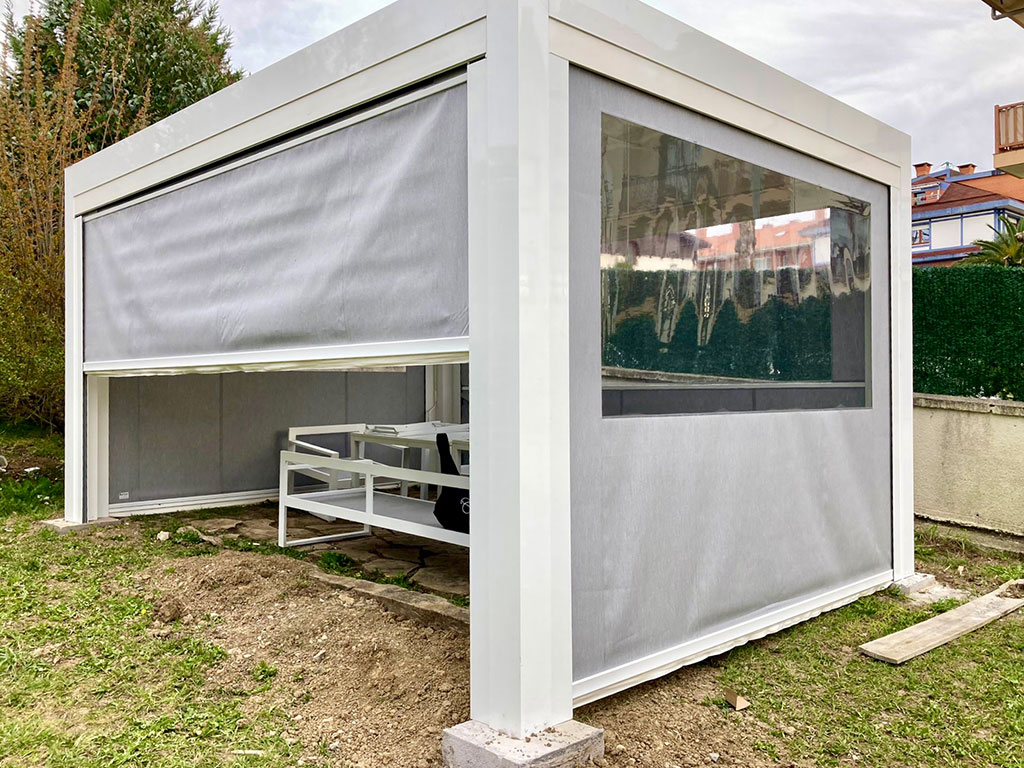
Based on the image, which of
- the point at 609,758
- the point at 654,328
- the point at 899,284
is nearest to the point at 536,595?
the point at 609,758

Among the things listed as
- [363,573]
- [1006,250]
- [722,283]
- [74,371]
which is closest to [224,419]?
[74,371]

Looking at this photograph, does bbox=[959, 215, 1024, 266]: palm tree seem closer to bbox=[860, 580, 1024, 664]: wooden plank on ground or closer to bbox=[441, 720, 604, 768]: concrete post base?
bbox=[860, 580, 1024, 664]: wooden plank on ground

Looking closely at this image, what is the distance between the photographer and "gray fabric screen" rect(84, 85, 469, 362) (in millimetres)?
3396

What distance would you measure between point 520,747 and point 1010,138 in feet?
49.4

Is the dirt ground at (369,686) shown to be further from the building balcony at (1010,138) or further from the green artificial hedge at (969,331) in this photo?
the building balcony at (1010,138)

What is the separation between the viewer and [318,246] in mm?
4016

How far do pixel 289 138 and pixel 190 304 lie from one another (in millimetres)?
1387

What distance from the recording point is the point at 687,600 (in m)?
3.79

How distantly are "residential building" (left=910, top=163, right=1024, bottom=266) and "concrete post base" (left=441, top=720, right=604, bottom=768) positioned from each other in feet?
78.2

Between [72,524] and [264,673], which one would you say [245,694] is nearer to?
[264,673]

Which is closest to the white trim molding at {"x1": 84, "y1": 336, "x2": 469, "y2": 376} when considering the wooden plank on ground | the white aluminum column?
the white aluminum column

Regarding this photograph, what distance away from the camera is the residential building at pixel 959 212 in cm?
2386

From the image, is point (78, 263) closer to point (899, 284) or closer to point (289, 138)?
point (289, 138)

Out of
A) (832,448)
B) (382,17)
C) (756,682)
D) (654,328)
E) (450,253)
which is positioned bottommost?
(756,682)
